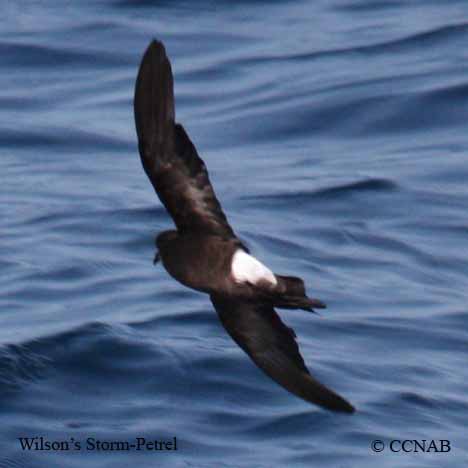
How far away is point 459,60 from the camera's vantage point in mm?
17656

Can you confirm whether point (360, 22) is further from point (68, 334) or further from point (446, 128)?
point (68, 334)

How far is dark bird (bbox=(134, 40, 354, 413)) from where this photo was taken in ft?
21.6

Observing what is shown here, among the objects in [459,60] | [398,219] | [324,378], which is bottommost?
[324,378]

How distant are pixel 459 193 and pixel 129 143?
3.12 metres

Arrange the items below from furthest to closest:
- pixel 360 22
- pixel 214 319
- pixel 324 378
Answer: pixel 360 22 < pixel 214 319 < pixel 324 378

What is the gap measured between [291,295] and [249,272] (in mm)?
201

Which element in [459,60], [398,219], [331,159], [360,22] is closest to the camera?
[398,219]

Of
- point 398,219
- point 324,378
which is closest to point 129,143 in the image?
point 398,219

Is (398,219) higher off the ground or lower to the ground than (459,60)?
lower

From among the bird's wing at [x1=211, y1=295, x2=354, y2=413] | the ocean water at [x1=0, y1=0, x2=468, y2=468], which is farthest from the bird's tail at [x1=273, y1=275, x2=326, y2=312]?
the ocean water at [x1=0, y1=0, x2=468, y2=468]

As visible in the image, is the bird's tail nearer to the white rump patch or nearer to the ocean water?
the white rump patch

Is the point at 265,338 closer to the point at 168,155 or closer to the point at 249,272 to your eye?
the point at 249,272

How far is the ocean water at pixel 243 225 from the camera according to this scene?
1025cm

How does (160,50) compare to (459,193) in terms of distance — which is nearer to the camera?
(160,50)
